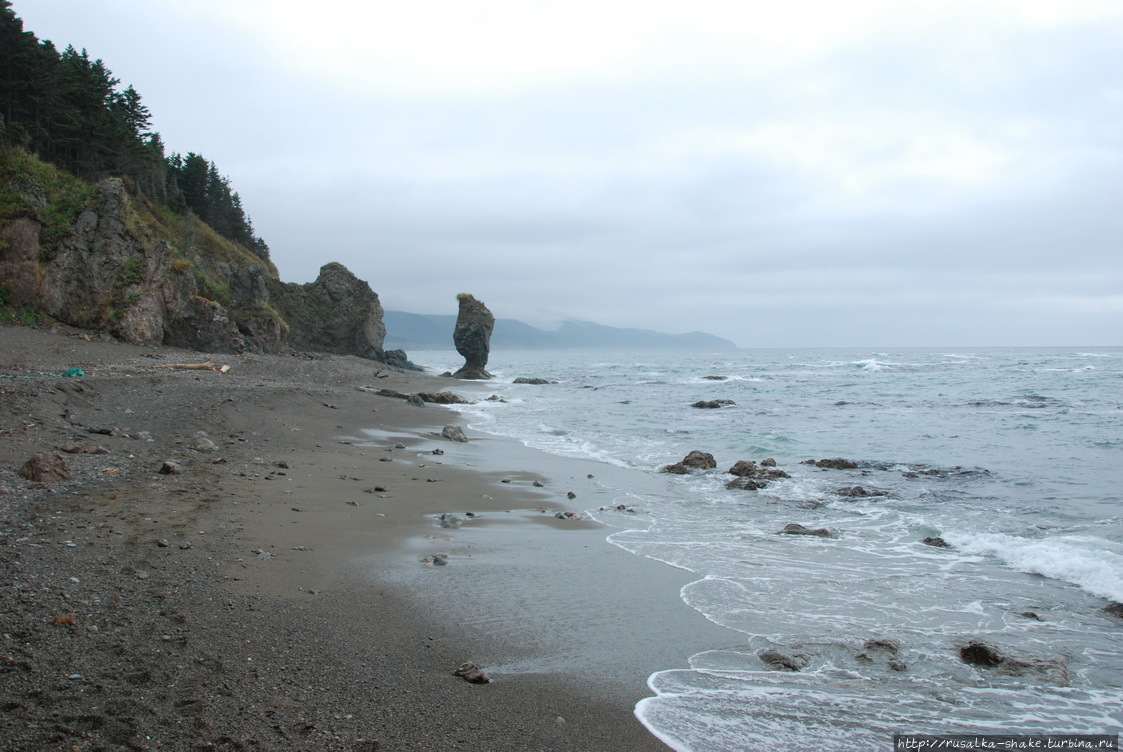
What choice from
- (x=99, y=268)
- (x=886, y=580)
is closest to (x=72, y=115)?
(x=99, y=268)

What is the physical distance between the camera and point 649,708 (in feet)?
13.5

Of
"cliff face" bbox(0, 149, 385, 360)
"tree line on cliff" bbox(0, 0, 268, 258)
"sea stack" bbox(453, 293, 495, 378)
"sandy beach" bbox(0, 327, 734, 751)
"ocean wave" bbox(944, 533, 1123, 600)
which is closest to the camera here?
"sandy beach" bbox(0, 327, 734, 751)

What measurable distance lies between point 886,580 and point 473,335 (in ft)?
161

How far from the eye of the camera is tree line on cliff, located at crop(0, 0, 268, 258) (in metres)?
27.0

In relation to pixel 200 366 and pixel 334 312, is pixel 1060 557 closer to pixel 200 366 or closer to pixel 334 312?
pixel 200 366

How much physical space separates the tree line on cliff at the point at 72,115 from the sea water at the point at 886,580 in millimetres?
25847

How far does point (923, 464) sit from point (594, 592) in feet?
42.1

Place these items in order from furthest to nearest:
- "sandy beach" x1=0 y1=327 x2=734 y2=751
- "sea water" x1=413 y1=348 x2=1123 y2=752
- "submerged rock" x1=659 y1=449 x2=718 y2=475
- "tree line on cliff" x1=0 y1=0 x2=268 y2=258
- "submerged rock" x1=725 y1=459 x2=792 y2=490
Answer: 1. "tree line on cliff" x1=0 y1=0 x2=268 y2=258
2. "submerged rock" x1=659 y1=449 x2=718 y2=475
3. "submerged rock" x1=725 y1=459 x2=792 y2=490
4. "sea water" x1=413 y1=348 x2=1123 y2=752
5. "sandy beach" x1=0 y1=327 x2=734 y2=751

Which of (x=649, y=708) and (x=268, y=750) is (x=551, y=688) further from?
(x=268, y=750)

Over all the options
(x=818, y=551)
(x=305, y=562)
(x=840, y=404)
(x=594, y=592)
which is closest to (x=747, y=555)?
(x=818, y=551)

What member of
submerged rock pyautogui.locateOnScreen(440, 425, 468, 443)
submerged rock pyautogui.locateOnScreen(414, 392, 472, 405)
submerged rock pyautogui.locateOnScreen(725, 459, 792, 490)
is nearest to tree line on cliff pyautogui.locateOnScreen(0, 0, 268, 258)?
submerged rock pyautogui.locateOnScreen(414, 392, 472, 405)

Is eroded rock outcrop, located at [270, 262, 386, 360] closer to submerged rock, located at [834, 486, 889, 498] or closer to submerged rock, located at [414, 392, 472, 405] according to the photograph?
submerged rock, located at [414, 392, 472, 405]

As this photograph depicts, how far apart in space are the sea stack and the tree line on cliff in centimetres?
2222

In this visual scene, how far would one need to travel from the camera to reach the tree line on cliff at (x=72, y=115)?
88.7ft
